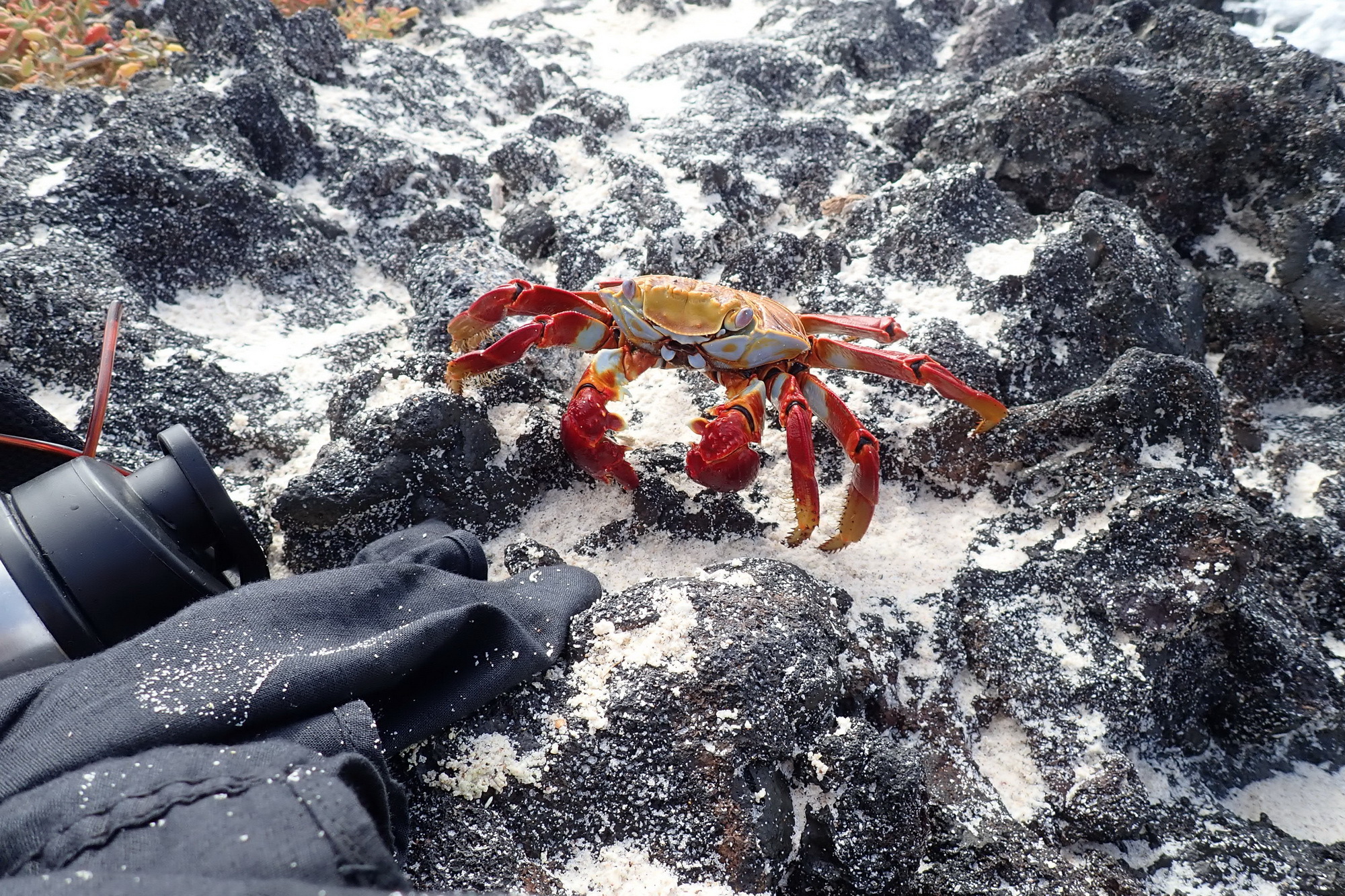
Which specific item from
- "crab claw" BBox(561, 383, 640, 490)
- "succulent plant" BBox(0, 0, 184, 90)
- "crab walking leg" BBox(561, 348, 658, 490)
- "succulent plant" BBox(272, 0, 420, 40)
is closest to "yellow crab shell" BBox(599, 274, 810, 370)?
"crab walking leg" BBox(561, 348, 658, 490)

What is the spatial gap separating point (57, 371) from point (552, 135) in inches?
96.3

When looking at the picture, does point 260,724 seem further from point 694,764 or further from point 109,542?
point 694,764

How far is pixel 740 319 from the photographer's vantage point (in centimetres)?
242

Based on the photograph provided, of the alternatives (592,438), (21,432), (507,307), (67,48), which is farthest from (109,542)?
(67,48)

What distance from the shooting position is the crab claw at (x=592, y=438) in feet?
7.73

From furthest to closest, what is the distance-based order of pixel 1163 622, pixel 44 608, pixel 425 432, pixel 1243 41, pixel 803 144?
pixel 803 144, pixel 1243 41, pixel 425 432, pixel 1163 622, pixel 44 608

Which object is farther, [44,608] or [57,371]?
[57,371]

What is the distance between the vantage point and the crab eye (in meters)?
2.42

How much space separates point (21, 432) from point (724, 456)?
76.8 inches

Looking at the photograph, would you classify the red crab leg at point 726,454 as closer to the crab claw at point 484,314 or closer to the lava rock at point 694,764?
the lava rock at point 694,764

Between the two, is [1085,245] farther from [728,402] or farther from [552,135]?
[552,135]

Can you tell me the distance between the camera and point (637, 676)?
1.62 meters

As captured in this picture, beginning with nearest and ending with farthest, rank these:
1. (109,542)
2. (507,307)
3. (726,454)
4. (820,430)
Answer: (109,542)
(726,454)
(507,307)
(820,430)

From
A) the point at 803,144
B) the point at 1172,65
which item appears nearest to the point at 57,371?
the point at 803,144
